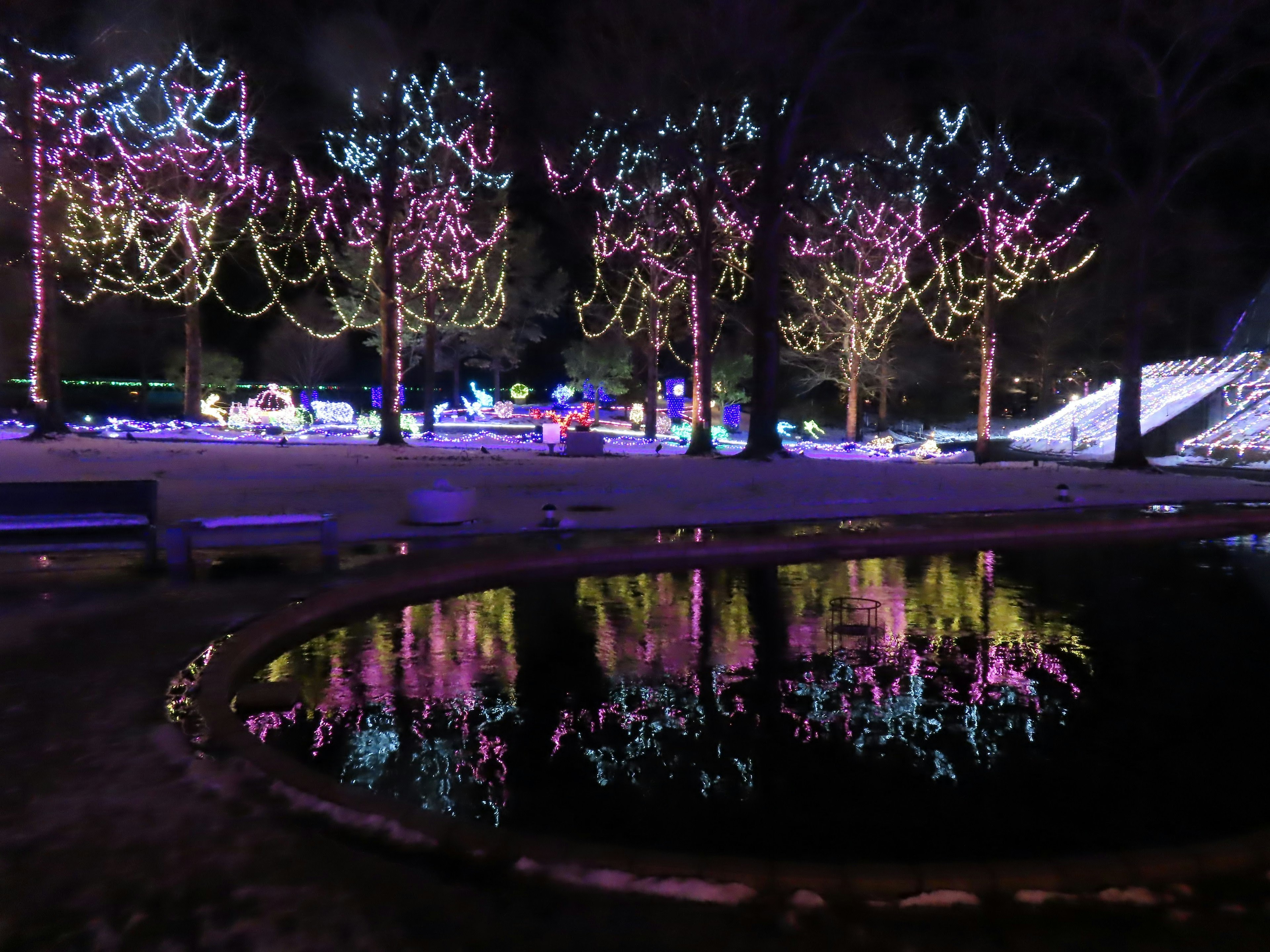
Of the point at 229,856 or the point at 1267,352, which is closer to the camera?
the point at 229,856

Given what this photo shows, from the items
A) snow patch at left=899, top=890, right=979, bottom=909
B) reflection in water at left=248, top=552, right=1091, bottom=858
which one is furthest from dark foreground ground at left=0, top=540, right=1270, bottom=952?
reflection in water at left=248, top=552, right=1091, bottom=858

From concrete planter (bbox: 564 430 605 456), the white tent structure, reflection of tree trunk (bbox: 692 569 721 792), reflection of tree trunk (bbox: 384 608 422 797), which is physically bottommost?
reflection of tree trunk (bbox: 384 608 422 797)

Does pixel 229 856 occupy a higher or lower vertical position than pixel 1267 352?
lower

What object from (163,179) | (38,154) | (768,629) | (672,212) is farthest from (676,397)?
(768,629)

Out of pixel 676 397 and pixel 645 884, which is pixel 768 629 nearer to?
pixel 645 884

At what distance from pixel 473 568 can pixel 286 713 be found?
4.52 metres

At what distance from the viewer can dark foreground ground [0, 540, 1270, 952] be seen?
340 cm

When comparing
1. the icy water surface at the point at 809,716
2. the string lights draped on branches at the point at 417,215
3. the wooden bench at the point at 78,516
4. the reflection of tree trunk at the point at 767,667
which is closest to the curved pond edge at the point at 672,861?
the icy water surface at the point at 809,716

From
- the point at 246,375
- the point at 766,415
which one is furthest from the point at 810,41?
the point at 246,375

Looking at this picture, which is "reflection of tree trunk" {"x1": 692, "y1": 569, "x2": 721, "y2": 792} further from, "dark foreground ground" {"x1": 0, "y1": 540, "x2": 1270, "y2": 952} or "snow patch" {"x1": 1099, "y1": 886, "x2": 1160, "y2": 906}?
"snow patch" {"x1": 1099, "y1": 886, "x2": 1160, "y2": 906}

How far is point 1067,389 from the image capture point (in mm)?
61281

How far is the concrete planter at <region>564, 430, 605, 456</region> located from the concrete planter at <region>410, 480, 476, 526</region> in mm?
10979

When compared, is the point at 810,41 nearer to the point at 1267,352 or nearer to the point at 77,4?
the point at 77,4

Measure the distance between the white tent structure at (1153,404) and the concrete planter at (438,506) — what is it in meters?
25.2
